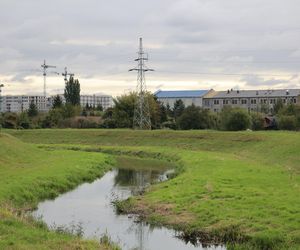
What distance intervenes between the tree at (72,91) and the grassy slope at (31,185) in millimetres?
84799

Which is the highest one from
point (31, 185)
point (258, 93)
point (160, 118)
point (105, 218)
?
point (258, 93)

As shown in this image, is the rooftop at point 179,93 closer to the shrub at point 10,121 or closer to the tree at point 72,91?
the tree at point 72,91

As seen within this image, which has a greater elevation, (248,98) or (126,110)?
(248,98)

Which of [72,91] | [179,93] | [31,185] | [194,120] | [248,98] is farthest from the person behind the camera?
[179,93]

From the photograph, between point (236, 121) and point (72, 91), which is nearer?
point (236, 121)

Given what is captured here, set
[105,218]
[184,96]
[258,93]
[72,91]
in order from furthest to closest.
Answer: [184,96]
[258,93]
[72,91]
[105,218]

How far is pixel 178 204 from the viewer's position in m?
22.9

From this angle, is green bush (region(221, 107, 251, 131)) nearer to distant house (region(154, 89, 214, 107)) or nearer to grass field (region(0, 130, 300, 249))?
grass field (region(0, 130, 300, 249))

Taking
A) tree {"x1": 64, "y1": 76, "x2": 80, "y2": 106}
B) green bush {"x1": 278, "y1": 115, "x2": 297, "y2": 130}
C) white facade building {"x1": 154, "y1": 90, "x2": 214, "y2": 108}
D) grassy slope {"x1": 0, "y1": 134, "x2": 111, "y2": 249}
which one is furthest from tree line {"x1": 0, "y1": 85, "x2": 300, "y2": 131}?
white facade building {"x1": 154, "y1": 90, "x2": 214, "y2": 108}

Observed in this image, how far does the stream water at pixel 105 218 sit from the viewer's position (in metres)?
18.0

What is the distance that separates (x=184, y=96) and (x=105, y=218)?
526 feet

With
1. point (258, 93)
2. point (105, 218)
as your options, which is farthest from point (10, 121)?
point (258, 93)

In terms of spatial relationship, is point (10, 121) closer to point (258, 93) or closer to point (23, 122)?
point (23, 122)

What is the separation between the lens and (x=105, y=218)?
72.4ft
